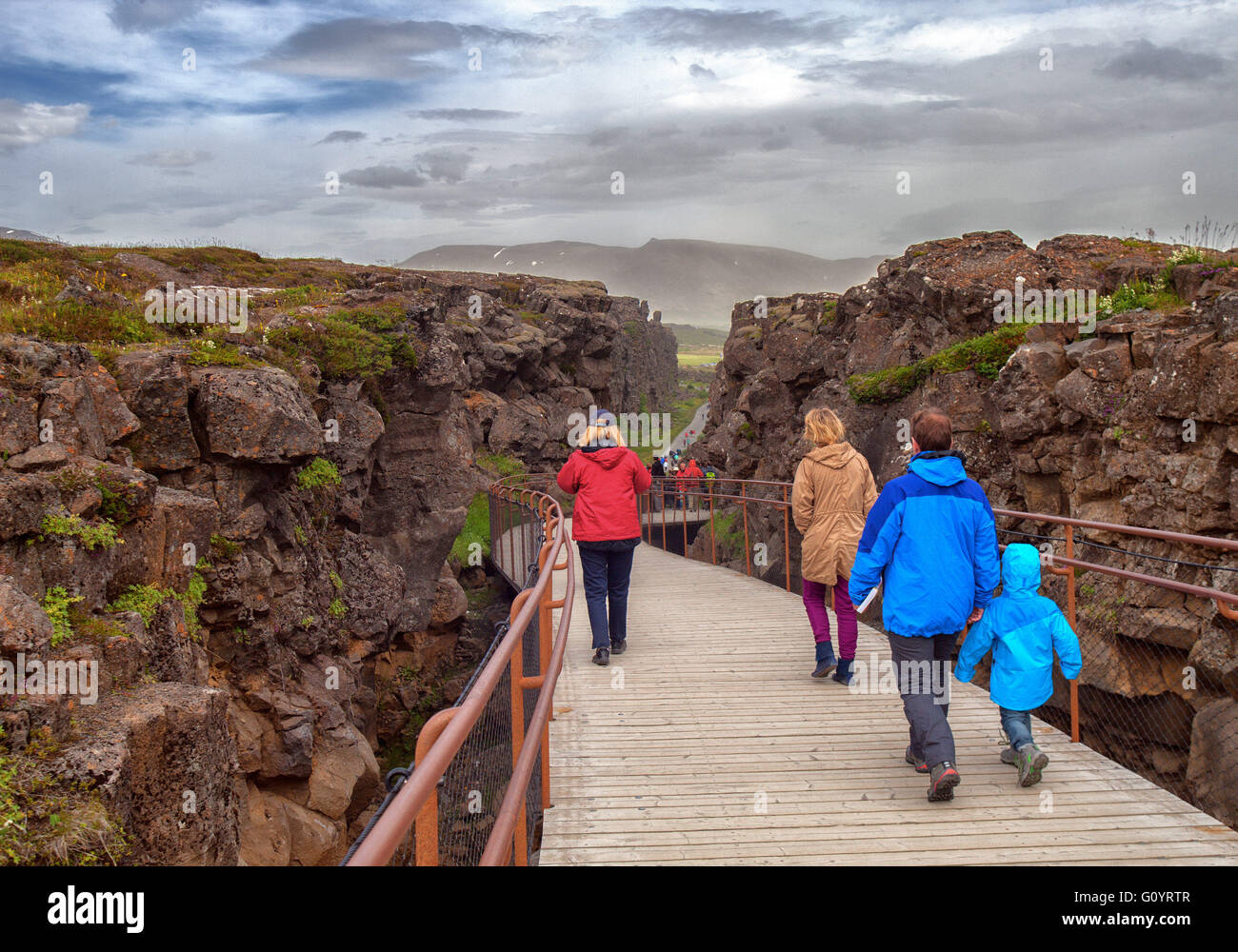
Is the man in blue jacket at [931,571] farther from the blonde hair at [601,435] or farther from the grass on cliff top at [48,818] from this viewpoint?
the grass on cliff top at [48,818]

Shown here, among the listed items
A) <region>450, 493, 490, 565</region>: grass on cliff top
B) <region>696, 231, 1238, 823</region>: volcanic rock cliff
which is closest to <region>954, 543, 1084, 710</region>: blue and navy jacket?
<region>696, 231, 1238, 823</region>: volcanic rock cliff

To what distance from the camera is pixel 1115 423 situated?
10.9 meters

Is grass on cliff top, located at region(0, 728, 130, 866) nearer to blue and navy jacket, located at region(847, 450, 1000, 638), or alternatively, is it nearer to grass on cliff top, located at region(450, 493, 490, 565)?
blue and navy jacket, located at region(847, 450, 1000, 638)

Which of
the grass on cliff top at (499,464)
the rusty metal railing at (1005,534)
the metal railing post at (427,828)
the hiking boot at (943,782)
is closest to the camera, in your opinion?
the metal railing post at (427,828)

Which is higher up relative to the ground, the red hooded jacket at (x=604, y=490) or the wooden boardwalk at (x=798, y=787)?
the red hooded jacket at (x=604, y=490)

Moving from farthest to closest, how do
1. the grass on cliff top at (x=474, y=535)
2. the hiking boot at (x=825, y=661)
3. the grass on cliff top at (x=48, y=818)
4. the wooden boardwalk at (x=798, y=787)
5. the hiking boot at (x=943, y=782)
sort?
the grass on cliff top at (x=474, y=535), the hiking boot at (x=825, y=661), the grass on cliff top at (x=48, y=818), the hiking boot at (x=943, y=782), the wooden boardwalk at (x=798, y=787)

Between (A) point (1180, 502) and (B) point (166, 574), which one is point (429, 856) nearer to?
(B) point (166, 574)

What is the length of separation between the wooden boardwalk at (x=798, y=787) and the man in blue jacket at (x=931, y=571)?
0.43 m

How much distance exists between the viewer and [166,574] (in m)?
9.00

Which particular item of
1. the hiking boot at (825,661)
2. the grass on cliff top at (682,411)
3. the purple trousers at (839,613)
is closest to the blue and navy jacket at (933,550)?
the purple trousers at (839,613)

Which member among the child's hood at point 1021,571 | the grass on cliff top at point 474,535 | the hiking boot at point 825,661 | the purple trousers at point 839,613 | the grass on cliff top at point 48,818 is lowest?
the grass on cliff top at point 474,535

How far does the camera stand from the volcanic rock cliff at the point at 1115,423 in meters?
9.49
